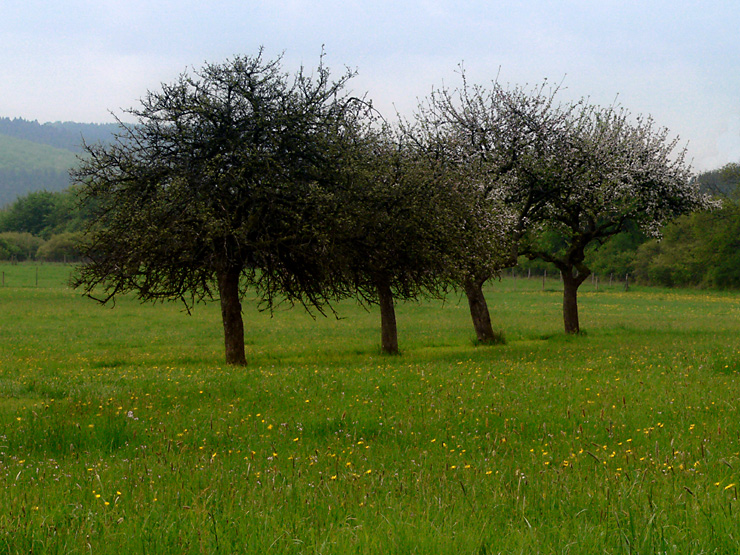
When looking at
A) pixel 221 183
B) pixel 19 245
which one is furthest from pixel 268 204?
pixel 19 245

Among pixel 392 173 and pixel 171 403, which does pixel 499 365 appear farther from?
pixel 171 403

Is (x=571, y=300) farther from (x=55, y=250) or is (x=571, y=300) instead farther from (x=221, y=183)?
(x=55, y=250)

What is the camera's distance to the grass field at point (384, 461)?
3898mm

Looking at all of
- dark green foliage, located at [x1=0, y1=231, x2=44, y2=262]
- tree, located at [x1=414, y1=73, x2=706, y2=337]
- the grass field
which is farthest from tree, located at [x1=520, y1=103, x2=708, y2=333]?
dark green foliage, located at [x1=0, y1=231, x2=44, y2=262]

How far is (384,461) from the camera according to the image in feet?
22.0

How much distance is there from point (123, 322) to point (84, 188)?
26701 millimetres

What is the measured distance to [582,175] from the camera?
2706 centimetres

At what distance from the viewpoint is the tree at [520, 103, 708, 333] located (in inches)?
1069

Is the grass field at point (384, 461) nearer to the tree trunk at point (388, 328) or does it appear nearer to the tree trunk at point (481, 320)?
the tree trunk at point (388, 328)

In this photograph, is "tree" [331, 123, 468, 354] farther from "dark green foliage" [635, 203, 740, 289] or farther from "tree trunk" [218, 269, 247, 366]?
"dark green foliage" [635, 203, 740, 289]

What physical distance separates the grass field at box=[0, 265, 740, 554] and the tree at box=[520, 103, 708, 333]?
11.2m

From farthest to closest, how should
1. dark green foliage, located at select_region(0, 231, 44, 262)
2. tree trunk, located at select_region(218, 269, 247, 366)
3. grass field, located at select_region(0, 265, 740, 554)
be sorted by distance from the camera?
1. dark green foliage, located at select_region(0, 231, 44, 262)
2. tree trunk, located at select_region(218, 269, 247, 366)
3. grass field, located at select_region(0, 265, 740, 554)

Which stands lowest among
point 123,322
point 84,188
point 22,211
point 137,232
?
point 123,322

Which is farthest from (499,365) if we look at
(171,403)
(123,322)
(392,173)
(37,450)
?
(123,322)
